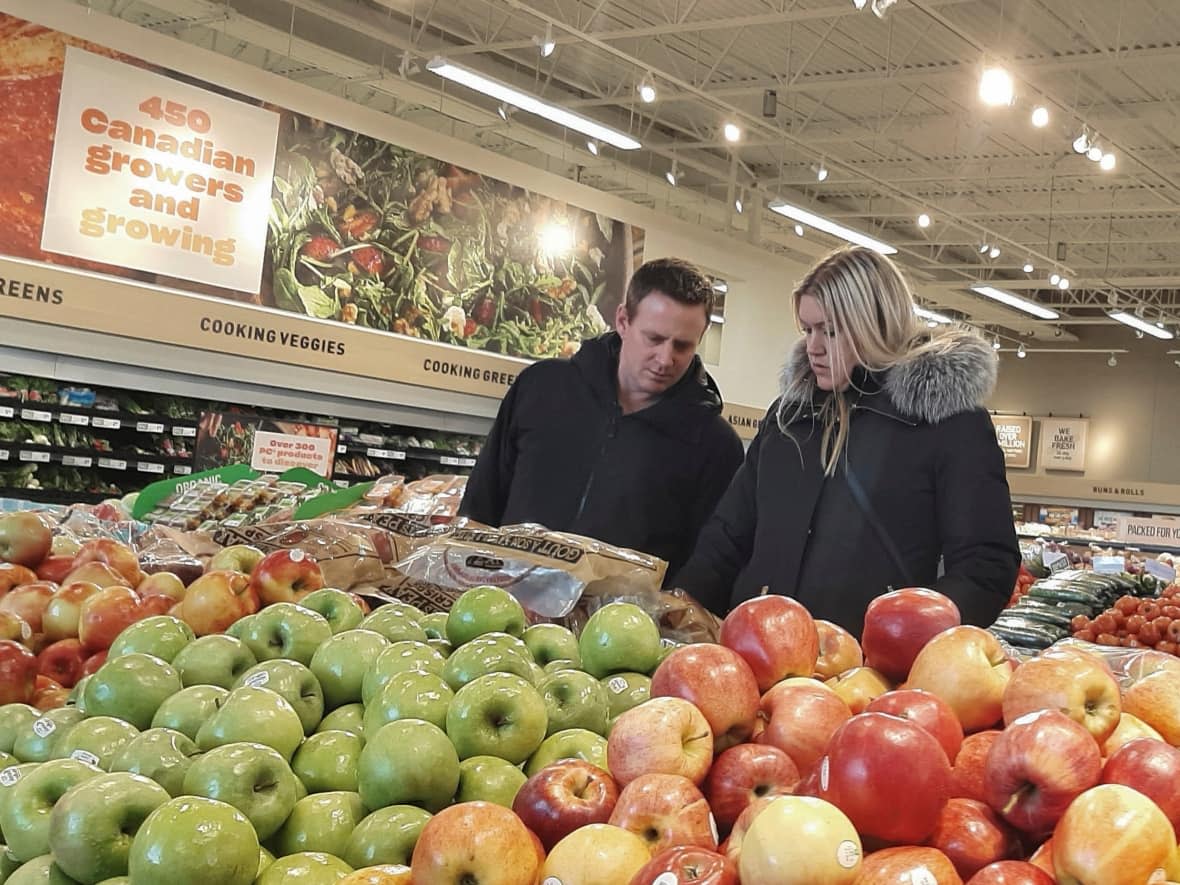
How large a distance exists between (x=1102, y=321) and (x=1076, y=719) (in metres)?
22.3

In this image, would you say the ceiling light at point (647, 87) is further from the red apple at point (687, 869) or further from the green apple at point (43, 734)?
the red apple at point (687, 869)

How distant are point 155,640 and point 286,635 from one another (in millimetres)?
217

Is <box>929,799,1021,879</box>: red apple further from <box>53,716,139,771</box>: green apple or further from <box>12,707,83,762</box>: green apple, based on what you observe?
<box>12,707,83,762</box>: green apple

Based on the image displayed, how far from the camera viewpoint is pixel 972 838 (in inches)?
41.5

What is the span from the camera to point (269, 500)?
4812 millimetres

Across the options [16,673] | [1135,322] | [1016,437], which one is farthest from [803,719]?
[1016,437]

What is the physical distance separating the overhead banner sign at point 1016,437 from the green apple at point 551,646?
74.6 feet

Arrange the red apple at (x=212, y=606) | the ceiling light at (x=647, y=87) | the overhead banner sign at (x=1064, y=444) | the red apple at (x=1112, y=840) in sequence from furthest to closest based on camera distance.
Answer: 1. the overhead banner sign at (x=1064, y=444)
2. the ceiling light at (x=647, y=87)
3. the red apple at (x=212, y=606)
4. the red apple at (x=1112, y=840)

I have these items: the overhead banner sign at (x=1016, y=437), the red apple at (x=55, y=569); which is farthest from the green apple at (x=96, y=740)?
the overhead banner sign at (x=1016, y=437)

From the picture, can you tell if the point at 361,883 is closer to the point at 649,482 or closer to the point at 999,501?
the point at 999,501

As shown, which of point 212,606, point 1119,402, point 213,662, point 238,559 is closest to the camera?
point 213,662

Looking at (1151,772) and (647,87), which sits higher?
(647,87)

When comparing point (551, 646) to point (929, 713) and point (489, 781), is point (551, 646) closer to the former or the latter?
point (489, 781)

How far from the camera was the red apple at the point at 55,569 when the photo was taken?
9.31 feet
